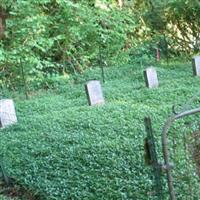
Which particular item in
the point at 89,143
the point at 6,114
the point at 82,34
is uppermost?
the point at 82,34

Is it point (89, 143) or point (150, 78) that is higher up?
point (150, 78)

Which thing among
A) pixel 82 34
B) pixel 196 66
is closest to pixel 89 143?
pixel 196 66

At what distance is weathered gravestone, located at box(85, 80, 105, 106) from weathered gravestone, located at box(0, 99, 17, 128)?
1141 millimetres

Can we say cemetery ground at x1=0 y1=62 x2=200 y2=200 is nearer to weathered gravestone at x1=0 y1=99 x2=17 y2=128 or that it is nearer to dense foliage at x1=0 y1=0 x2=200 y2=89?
weathered gravestone at x1=0 y1=99 x2=17 y2=128

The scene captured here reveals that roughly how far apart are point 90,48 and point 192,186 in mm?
6814

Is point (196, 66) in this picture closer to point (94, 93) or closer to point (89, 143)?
point (94, 93)

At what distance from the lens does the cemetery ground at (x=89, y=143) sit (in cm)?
415

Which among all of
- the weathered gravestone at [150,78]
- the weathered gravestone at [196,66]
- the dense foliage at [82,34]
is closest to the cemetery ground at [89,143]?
the weathered gravestone at [150,78]

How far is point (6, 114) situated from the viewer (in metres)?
6.00

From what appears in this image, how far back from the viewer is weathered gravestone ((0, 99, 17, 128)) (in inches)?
234

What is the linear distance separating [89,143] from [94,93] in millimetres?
1942

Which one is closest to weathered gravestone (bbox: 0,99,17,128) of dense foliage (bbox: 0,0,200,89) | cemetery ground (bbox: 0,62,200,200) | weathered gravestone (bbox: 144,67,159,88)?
cemetery ground (bbox: 0,62,200,200)

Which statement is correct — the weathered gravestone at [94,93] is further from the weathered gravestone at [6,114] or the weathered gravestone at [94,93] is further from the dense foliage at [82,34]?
the dense foliage at [82,34]

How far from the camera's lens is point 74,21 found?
31.5 feet
